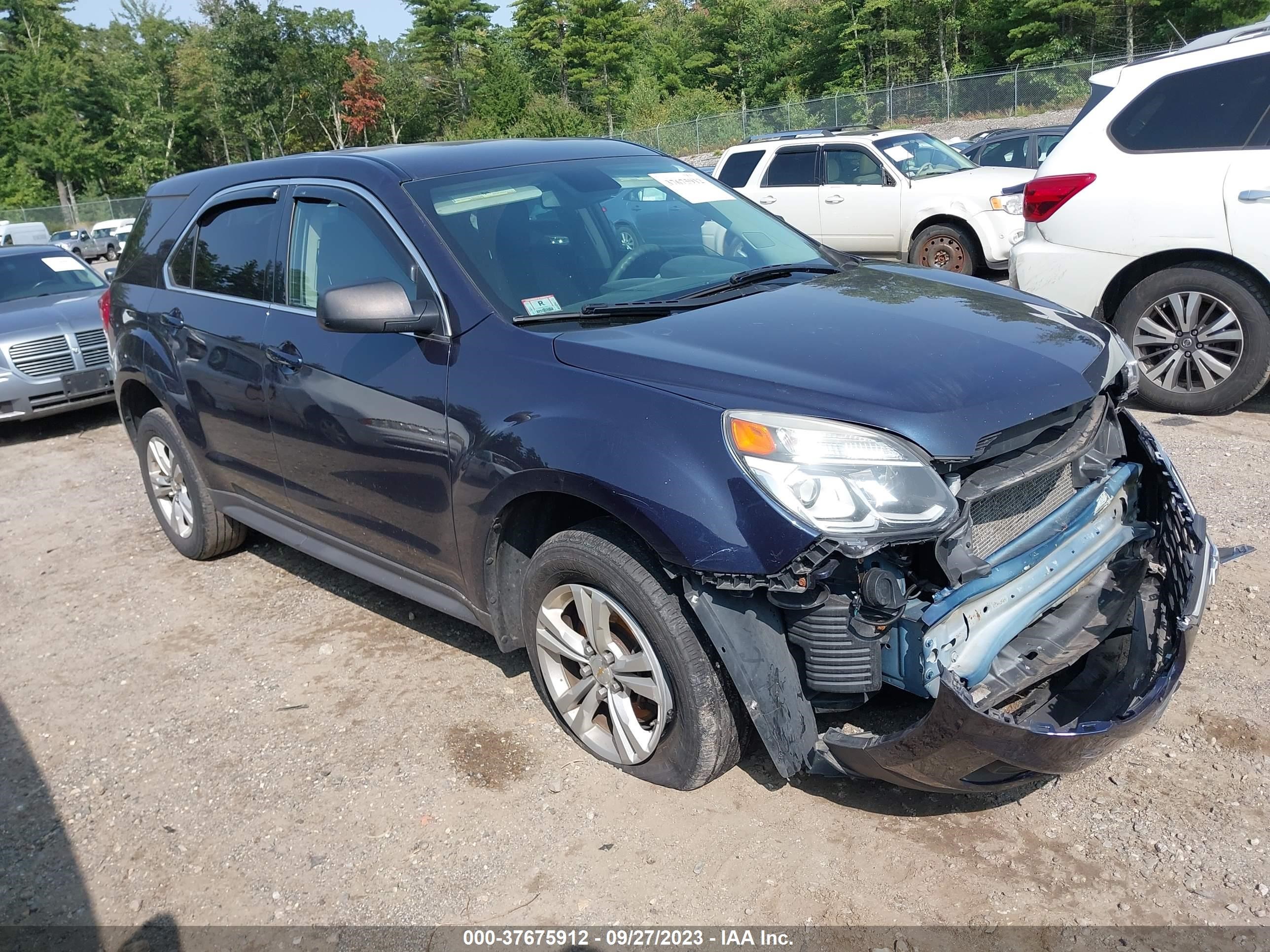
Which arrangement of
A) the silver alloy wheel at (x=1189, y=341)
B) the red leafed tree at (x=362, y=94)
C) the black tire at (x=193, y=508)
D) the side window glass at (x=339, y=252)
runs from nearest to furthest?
the side window glass at (x=339, y=252) < the black tire at (x=193, y=508) < the silver alloy wheel at (x=1189, y=341) < the red leafed tree at (x=362, y=94)

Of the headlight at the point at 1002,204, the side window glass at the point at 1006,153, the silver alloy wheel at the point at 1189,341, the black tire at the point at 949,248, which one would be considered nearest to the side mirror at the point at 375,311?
the silver alloy wheel at the point at 1189,341

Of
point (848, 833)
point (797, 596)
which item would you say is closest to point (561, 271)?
point (797, 596)

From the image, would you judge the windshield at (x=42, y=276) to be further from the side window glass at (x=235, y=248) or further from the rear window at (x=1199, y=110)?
the rear window at (x=1199, y=110)

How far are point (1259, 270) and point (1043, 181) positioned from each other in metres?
1.31

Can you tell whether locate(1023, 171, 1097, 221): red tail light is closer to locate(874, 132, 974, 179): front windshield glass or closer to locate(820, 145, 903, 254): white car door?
locate(820, 145, 903, 254): white car door

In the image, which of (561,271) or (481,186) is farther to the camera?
(481,186)

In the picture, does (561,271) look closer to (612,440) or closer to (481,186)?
(481,186)

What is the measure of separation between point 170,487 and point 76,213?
58828 millimetres

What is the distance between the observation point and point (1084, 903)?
2.61 metres

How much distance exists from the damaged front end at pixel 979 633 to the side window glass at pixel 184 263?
3.25 m

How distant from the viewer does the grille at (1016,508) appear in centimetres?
279

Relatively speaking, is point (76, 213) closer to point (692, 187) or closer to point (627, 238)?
point (692, 187)

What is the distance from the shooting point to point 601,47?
55.9 m

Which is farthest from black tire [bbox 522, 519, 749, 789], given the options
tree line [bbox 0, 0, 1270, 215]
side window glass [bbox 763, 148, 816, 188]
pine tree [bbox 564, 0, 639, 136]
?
pine tree [bbox 564, 0, 639, 136]
